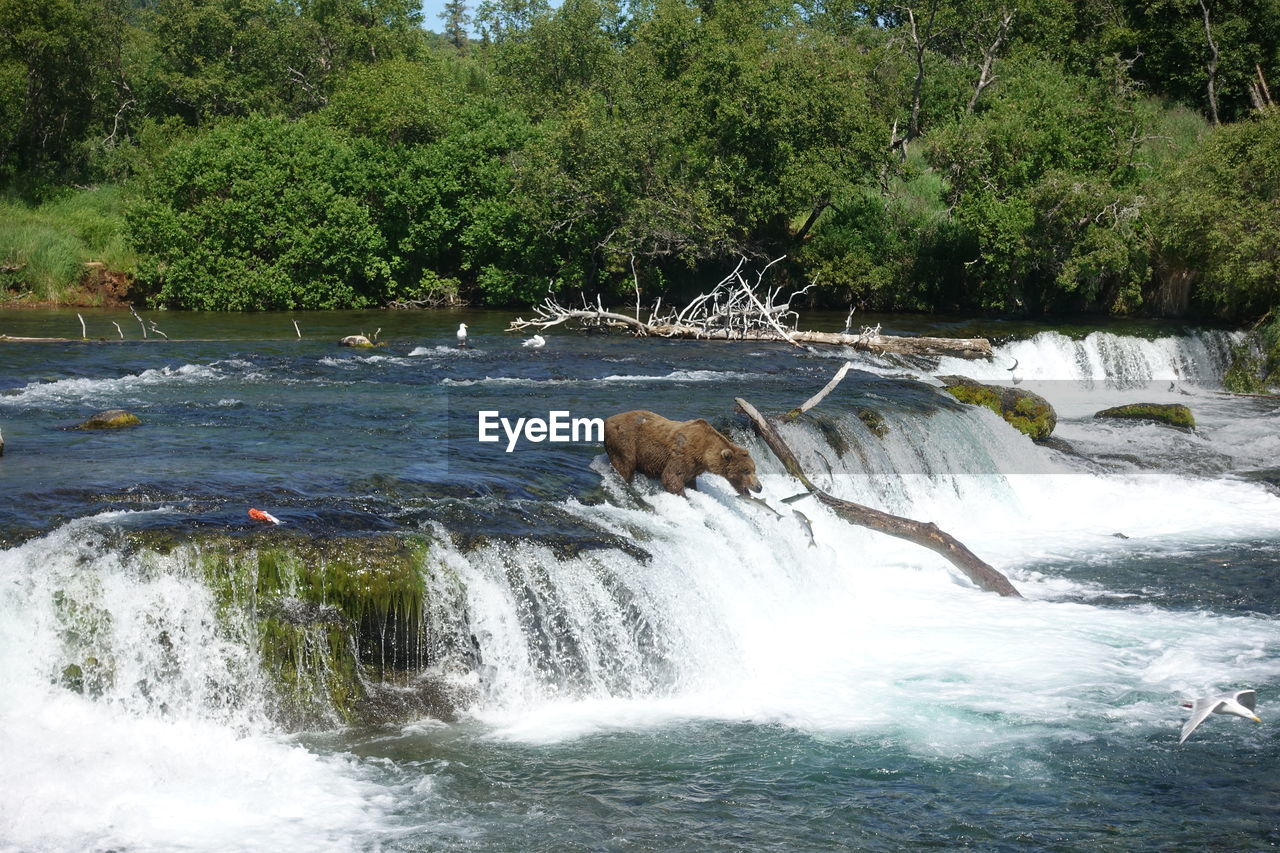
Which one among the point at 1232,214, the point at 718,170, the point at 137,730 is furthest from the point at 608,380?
the point at 1232,214

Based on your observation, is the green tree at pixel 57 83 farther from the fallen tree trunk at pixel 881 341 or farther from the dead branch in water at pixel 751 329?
the fallen tree trunk at pixel 881 341

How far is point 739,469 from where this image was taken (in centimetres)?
1276

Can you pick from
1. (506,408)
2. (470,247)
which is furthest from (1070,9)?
(506,408)

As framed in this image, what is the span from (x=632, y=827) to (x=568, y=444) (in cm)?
770

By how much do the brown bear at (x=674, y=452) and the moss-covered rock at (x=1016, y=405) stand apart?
7.66 m

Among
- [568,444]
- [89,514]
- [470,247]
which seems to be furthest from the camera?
[470,247]

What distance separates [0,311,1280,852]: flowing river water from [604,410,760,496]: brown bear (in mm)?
346

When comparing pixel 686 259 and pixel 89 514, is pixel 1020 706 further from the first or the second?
pixel 686 259

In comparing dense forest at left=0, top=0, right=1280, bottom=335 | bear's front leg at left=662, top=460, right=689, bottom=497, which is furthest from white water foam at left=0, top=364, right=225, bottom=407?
dense forest at left=0, top=0, right=1280, bottom=335

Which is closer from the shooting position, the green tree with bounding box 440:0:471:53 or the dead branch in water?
the dead branch in water

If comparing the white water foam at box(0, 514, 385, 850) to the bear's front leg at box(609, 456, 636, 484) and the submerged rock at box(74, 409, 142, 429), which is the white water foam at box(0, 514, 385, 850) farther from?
the submerged rock at box(74, 409, 142, 429)

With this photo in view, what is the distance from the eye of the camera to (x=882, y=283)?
32.0 metres

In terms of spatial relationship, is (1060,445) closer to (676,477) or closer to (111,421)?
(676,477)

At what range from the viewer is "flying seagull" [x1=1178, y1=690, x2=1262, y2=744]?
29.4 ft
